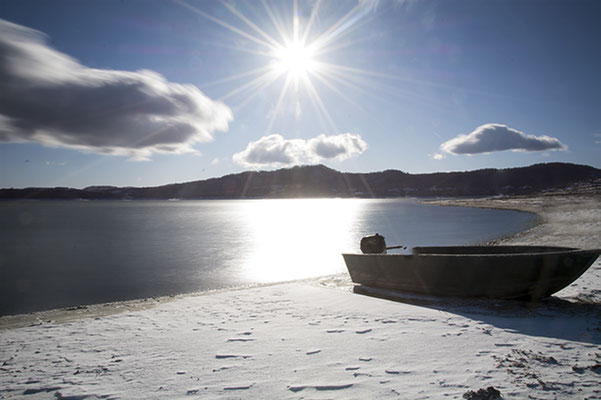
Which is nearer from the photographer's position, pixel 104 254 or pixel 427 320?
pixel 427 320

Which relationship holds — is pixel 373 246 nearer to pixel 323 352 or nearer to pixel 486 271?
pixel 486 271

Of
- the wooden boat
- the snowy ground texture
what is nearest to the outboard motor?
the wooden boat

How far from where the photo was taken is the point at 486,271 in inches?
327

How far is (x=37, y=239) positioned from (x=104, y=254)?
47.9 feet

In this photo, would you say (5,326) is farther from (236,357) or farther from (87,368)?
(236,357)

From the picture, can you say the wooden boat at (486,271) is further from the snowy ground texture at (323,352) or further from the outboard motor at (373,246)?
the outboard motor at (373,246)

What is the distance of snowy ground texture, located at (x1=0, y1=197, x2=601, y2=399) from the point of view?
4.21 meters

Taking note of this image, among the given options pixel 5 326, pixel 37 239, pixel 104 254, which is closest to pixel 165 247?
pixel 104 254

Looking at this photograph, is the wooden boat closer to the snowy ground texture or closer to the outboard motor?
the snowy ground texture

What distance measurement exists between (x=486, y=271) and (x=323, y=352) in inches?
206

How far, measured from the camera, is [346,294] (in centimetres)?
962

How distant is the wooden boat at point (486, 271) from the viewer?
766cm

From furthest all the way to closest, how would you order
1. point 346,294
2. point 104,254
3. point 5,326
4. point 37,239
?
1. point 37,239
2. point 104,254
3. point 346,294
4. point 5,326

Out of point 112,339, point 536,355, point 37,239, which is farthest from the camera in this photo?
point 37,239
